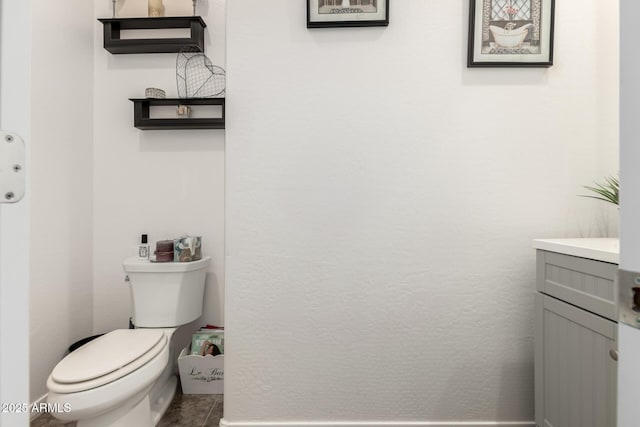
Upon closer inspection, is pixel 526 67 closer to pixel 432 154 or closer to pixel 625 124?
pixel 432 154

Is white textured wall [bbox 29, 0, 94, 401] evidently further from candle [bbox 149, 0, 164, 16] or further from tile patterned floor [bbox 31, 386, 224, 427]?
candle [bbox 149, 0, 164, 16]

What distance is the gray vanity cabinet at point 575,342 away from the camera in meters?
1.21

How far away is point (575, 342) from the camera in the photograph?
1.36 m

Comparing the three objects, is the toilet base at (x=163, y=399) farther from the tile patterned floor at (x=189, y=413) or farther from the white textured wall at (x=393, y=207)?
the white textured wall at (x=393, y=207)

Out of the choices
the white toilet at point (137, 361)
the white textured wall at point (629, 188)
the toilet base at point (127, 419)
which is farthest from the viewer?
the toilet base at point (127, 419)

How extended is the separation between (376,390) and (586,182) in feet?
4.35

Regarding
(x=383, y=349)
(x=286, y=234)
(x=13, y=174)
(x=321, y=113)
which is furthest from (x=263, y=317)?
(x=13, y=174)

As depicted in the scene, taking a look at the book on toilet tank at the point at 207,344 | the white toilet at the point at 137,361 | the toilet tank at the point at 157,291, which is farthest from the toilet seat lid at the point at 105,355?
the book on toilet tank at the point at 207,344

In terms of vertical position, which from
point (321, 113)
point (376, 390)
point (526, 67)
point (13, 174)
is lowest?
point (376, 390)

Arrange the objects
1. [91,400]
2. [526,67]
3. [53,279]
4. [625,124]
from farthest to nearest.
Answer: [53,279], [526,67], [91,400], [625,124]

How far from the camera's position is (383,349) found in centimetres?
180

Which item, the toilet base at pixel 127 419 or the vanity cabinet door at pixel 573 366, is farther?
the toilet base at pixel 127 419

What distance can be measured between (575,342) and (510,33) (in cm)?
130

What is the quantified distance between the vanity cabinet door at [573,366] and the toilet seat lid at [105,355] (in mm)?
1609
